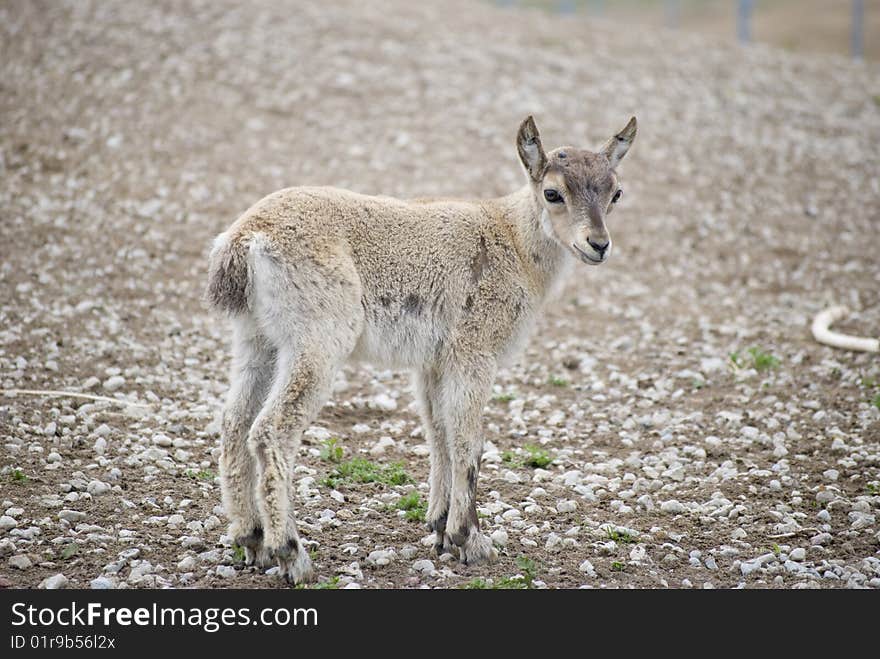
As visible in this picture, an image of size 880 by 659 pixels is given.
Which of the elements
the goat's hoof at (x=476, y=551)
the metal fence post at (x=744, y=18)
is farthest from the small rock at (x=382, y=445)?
the metal fence post at (x=744, y=18)

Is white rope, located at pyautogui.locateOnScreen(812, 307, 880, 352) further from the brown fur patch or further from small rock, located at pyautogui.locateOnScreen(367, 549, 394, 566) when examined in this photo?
the brown fur patch

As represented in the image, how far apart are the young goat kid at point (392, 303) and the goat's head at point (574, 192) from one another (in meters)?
0.01

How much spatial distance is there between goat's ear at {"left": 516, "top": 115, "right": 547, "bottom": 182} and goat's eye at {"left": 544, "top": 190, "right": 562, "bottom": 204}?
0.26 m

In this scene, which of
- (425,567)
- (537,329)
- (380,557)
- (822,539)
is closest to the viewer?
(425,567)

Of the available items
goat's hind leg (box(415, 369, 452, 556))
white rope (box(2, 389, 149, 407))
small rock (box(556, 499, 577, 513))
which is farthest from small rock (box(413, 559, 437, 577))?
white rope (box(2, 389, 149, 407))

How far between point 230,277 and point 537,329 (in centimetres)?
774

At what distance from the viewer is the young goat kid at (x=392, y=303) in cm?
734

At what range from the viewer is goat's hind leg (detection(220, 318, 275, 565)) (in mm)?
7648

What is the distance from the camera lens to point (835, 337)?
45.1 feet

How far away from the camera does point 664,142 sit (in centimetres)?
2117

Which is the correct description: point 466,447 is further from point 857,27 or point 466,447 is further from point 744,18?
point 857,27

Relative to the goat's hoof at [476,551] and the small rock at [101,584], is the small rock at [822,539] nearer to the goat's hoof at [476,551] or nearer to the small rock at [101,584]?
the goat's hoof at [476,551]

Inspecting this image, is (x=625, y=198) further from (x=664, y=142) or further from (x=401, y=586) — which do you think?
(x=401, y=586)

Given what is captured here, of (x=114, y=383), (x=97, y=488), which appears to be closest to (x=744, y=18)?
(x=114, y=383)
